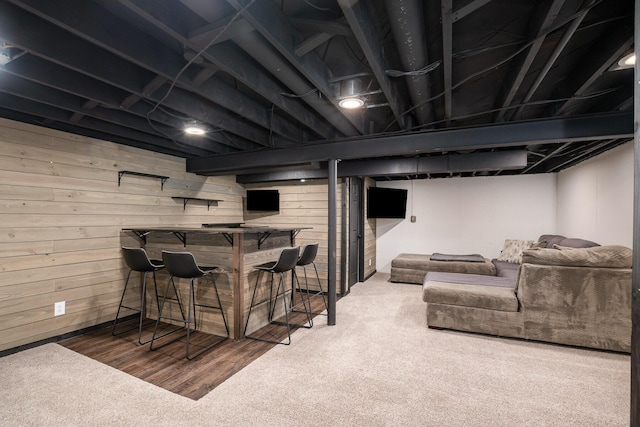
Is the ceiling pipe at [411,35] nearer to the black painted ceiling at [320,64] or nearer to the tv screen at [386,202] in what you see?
the black painted ceiling at [320,64]

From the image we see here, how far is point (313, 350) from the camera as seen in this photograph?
2895mm

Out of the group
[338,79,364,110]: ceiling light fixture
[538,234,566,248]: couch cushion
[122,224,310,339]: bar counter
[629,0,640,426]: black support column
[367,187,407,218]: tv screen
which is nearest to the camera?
[629,0,640,426]: black support column

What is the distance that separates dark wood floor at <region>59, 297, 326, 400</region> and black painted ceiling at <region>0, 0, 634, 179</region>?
87.6 inches

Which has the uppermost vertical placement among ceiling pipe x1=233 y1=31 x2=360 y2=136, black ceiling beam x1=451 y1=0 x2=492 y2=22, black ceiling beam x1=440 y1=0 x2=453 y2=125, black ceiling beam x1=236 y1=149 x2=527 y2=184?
ceiling pipe x1=233 y1=31 x2=360 y2=136

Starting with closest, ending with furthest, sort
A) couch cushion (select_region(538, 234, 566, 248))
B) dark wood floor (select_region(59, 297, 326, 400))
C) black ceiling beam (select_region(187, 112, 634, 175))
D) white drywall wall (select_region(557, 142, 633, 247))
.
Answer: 1. dark wood floor (select_region(59, 297, 326, 400))
2. black ceiling beam (select_region(187, 112, 634, 175))
3. white drywall wall (select_region(557, 142, 633, 247))
4. couch cushion (select_region(538, 234, 566, 248))

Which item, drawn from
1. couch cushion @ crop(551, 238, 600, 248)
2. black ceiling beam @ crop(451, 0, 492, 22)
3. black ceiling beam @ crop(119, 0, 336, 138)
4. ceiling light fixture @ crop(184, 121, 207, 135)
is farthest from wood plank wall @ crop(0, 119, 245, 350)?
couch cushion @ crop(551, 238, 600, 248)

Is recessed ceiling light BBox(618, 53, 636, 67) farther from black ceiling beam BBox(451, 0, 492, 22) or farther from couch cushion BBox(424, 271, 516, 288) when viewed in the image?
couch cushion BBox(424, 271, 516, 288)

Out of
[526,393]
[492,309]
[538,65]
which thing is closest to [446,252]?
[492,309]

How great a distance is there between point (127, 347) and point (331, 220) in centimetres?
250

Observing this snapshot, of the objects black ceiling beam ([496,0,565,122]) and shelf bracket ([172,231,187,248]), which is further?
shelf bracket ([172,231,187,248])

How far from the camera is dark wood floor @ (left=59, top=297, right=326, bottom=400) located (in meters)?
2.38

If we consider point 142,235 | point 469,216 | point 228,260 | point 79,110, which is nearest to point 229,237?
point 228,260

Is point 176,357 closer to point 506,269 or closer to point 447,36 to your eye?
point 447,36

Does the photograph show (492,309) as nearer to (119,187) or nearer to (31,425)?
(31,425)
